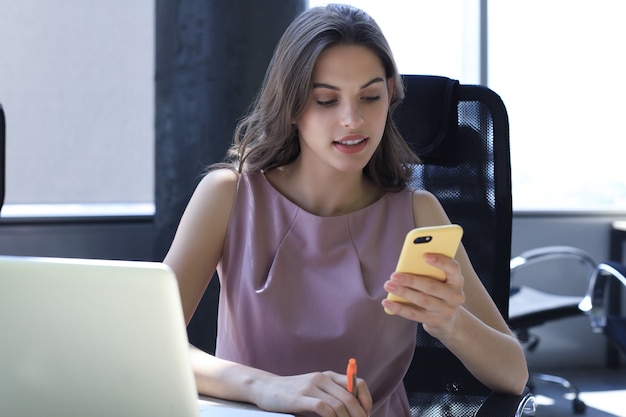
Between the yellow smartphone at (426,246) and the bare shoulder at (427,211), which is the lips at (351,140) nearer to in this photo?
the bare shoulder at (427,211)

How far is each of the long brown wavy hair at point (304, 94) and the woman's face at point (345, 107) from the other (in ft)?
0.07

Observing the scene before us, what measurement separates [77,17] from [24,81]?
1.16 feet

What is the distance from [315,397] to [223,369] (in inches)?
9.2

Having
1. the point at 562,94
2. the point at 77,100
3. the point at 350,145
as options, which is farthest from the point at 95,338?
the point at 562,94

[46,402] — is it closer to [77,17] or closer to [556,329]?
[77,17]

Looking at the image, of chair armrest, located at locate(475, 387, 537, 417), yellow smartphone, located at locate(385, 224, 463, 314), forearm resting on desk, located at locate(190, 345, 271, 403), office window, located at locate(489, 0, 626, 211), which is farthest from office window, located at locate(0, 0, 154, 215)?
yellow smartphone, located at locate(385, 224, 463, 314)

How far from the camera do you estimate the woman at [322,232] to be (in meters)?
1.61

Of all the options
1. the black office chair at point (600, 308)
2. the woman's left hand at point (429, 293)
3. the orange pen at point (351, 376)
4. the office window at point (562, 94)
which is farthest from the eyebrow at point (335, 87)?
the office window at point (562, 94)

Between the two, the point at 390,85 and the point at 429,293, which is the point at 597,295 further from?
the point at 429,293

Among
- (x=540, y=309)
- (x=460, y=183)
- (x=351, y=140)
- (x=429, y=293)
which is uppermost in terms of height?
(x=351, y=140)

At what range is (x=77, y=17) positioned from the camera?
3566mm

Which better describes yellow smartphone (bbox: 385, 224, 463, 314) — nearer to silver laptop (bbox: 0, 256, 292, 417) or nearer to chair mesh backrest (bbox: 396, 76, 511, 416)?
silver laptop (bbox: 0, 256, 292, 417)

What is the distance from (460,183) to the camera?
1846mm

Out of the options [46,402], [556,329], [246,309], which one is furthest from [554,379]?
[46,402]
